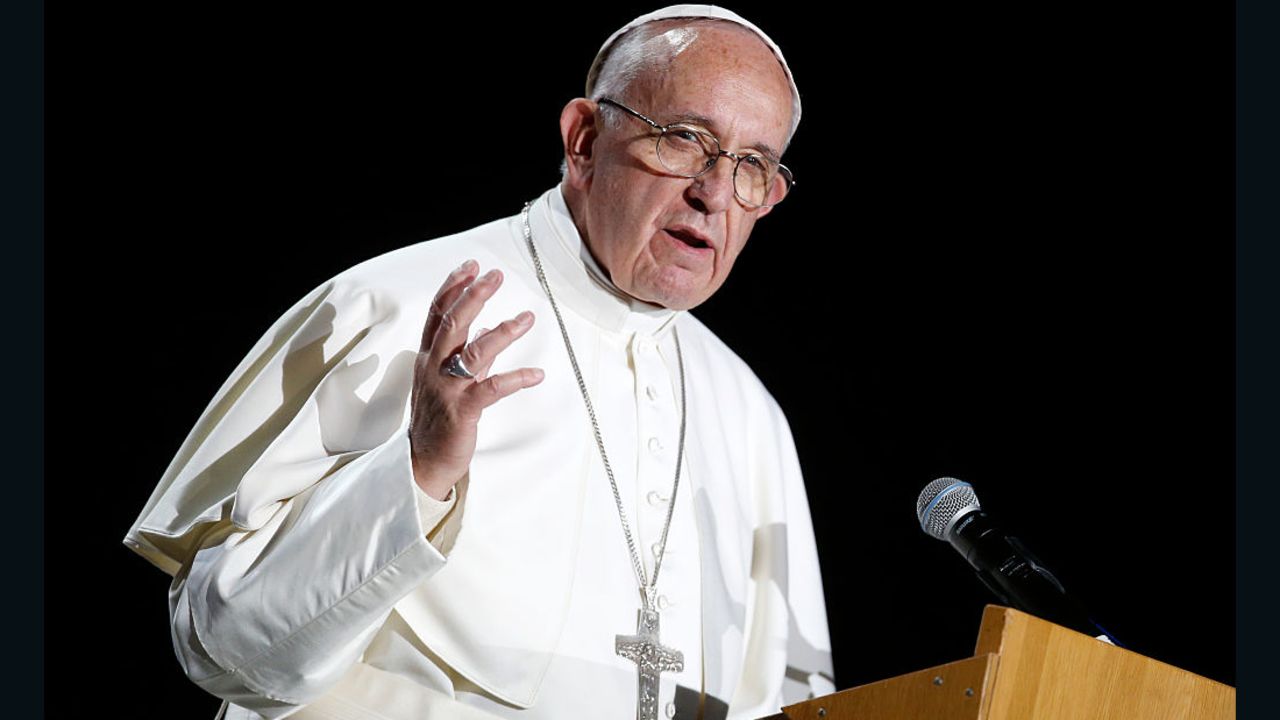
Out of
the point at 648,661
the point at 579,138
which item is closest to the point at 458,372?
the point at 648,661

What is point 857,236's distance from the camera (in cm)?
362

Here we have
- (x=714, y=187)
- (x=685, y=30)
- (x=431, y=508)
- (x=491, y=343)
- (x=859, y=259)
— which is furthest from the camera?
(x=859, y=259)

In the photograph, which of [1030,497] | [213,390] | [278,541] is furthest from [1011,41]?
[278,541]

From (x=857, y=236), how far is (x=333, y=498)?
2.04m

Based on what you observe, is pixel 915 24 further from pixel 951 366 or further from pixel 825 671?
pixel 825 671

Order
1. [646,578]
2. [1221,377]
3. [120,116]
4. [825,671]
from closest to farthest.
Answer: [646,578] → [825,671] → [120,116] → [1221,377]

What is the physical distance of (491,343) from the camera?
5.58 ft

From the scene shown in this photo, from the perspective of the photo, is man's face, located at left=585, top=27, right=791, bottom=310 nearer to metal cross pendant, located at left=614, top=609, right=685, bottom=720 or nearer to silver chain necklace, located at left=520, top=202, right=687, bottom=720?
silver chain necklace, located at left=520, top=202, right=687, bottom=720

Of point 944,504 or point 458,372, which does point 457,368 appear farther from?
point 944,504

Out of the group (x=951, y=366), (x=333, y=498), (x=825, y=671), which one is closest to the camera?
(x=333, y=498)

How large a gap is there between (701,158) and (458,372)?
88cm

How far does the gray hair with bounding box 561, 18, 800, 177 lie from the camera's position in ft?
8.25

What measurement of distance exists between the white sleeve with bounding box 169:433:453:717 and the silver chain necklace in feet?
1.55

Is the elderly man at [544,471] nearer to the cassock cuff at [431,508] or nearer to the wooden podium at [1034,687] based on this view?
the cassock cuff at [431,508]
